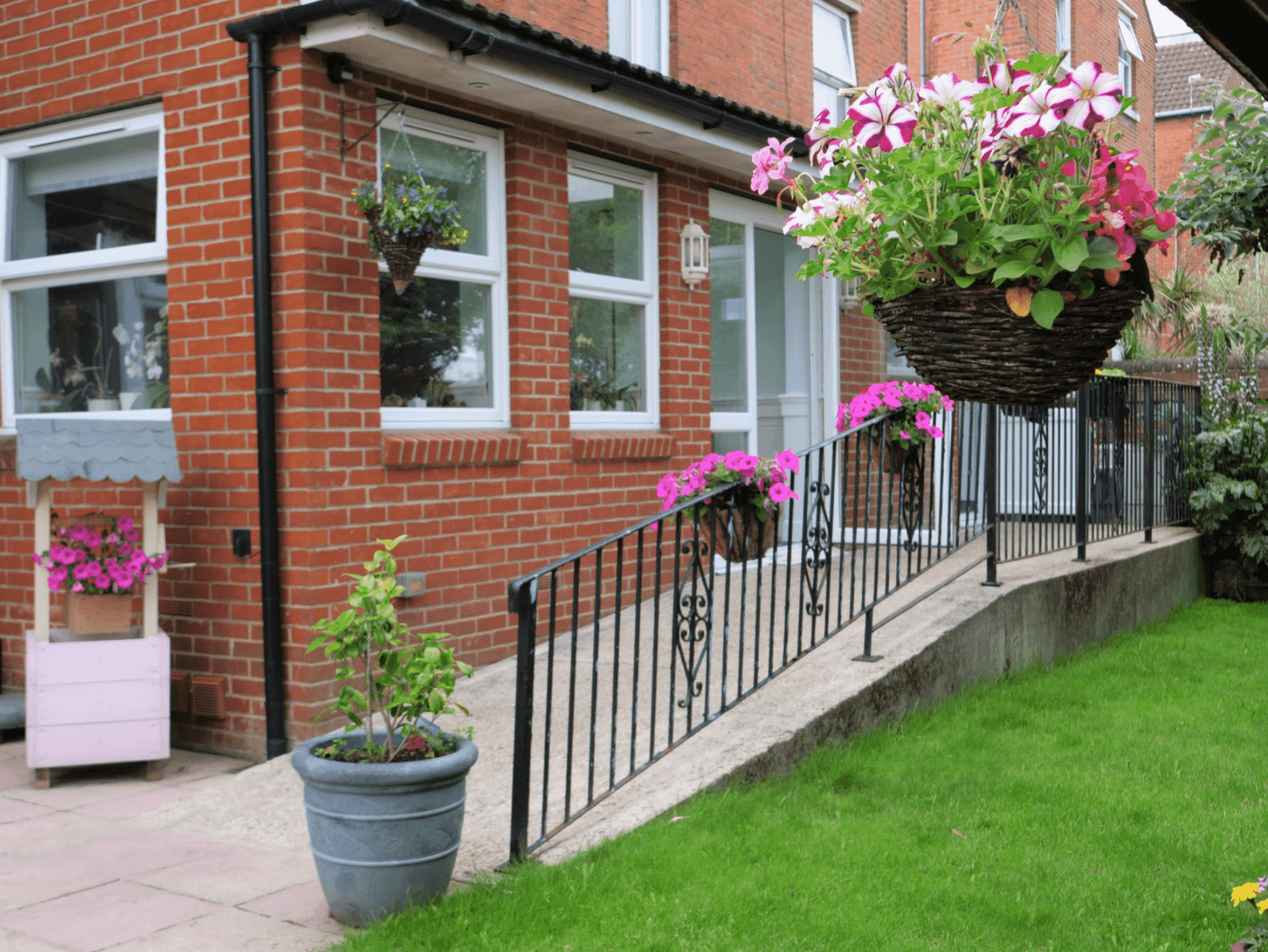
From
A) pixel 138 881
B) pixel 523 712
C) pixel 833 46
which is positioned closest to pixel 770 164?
pixel 523 712

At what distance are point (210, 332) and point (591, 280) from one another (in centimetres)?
200

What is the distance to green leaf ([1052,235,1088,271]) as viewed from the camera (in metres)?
1.85

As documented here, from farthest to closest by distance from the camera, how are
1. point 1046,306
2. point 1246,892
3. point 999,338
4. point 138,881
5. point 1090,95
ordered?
point 138,881
point 1246,892
point 999,338
point 1046,306
point 1090,95

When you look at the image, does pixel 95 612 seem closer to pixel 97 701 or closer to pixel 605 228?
pixel 97 701

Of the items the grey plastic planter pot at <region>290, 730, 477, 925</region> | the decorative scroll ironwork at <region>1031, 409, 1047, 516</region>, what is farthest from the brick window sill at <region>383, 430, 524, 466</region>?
the decorative scroll ironwork at <region>1031, 409, 1047, 516</region>

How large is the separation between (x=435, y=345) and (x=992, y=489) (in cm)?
275

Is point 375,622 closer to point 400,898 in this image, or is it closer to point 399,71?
point 400,898

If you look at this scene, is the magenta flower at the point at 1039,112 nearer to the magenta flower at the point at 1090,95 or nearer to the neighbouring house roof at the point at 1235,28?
the magenta flower at the point at 1090,95

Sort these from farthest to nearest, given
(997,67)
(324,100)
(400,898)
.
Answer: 1. (324,100)
2. (400,898)
3. (997,67)

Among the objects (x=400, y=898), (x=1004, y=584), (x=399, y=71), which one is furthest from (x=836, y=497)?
(x=400, y=898)

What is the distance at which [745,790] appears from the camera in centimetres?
394

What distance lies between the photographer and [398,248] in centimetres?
464

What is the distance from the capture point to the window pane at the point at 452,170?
5.16 metres

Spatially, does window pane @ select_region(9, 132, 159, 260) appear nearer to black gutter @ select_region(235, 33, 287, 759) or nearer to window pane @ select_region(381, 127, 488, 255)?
black gutter @ select_region(235, 33, 287, 759)
